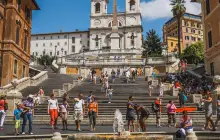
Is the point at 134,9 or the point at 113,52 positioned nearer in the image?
the point at 113,52

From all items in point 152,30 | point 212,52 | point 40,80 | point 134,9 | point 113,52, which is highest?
point 134,9

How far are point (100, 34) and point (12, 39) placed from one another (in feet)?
237

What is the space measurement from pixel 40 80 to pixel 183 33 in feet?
268

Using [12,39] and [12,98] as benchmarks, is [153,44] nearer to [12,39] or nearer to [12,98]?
[12,39]

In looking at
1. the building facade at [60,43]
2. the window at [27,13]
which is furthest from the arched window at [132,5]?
the window at [27,13]

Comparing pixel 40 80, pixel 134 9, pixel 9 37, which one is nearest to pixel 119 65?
pixel 40 80

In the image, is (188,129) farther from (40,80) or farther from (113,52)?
(113,52)

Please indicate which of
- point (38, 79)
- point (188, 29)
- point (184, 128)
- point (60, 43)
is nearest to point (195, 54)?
point (188, 29)

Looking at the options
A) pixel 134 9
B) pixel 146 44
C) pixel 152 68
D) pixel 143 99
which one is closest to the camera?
pixel 143 99

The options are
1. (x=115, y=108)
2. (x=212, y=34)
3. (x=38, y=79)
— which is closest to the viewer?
(x=115, y=108)

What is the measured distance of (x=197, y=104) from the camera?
19938 millimetres

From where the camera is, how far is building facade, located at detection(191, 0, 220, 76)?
93.8 feet

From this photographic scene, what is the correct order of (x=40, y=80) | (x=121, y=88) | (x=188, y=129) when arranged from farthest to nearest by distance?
(x=40, y=80), (x=121, y=88), (x=188, y=129)

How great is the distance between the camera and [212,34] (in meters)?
30.4
